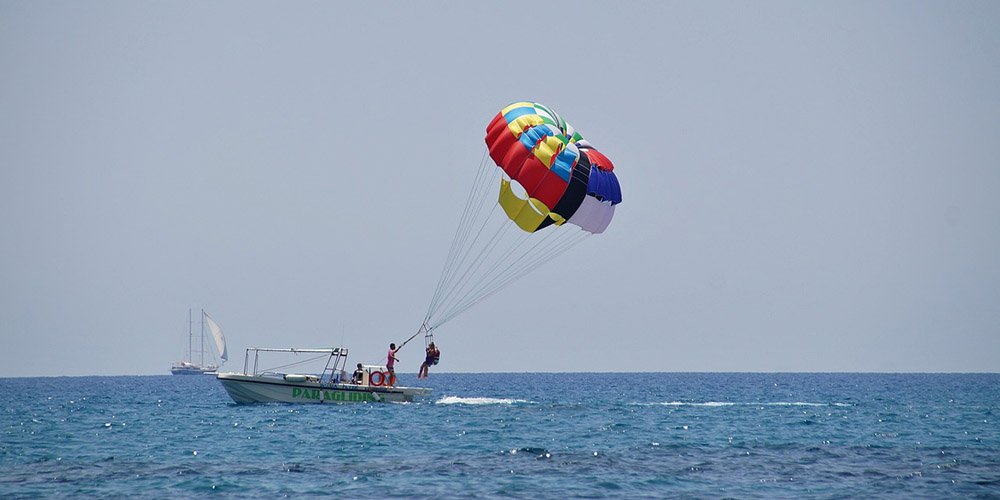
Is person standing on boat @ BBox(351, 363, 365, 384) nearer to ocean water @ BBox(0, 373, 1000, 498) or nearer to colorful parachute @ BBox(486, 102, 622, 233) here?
ocean water @ BBox(0, 373, 1000, 498)

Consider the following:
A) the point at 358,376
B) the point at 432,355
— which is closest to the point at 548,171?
the point at 432,355

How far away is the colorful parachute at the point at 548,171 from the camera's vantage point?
116 feet

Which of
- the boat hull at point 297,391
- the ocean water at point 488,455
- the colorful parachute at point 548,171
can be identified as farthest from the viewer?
the boat hull at point 297,391

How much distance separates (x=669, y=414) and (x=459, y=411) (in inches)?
377

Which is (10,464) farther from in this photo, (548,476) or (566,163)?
(566,163)

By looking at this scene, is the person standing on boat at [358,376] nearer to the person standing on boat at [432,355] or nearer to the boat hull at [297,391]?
the boat hull at [297,391]

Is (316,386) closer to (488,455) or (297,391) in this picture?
(297,391)

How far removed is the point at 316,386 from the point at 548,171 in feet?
53.2

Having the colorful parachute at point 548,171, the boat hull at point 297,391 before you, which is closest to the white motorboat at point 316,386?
the boat hull at point 297,391

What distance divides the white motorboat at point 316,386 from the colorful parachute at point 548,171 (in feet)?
42.3

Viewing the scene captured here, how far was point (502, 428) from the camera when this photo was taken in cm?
3716

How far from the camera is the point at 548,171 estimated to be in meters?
35.2

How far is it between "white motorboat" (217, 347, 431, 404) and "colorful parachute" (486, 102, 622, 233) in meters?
12.9

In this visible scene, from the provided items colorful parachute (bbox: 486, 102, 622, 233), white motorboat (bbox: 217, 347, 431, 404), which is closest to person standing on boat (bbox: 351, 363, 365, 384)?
white motorboat (bbox: 217, 347, 431, 404)
